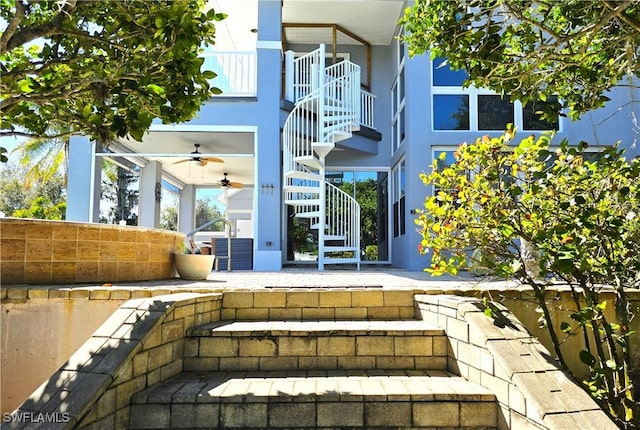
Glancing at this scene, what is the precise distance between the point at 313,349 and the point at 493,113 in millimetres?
6277

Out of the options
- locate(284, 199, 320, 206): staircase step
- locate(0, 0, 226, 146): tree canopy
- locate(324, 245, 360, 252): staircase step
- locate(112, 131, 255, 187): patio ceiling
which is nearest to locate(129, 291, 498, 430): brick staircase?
locate(0, 0, 226, 146): tree canopy

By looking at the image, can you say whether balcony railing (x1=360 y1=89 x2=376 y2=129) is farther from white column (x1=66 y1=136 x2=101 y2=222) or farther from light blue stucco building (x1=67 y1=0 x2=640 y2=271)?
white column (x1=66 y1=136 x2=101 y2=222)

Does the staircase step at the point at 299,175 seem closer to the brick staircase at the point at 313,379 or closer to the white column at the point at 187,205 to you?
the brick staircase at the point at 313,379

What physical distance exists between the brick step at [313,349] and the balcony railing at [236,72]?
568 centimetres

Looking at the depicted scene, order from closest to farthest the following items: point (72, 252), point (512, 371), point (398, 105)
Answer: point (512, 371), point (72, 252), point (398, 105)

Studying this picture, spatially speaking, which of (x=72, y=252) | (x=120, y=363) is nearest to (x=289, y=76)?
(x=72, y=252)

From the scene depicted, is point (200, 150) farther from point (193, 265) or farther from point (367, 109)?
point (193, 265)

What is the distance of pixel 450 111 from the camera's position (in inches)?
282

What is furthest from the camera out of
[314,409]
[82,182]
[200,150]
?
[200,150]

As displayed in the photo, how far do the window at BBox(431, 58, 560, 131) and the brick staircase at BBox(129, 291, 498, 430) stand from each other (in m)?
5.31

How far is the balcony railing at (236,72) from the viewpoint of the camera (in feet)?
23.7

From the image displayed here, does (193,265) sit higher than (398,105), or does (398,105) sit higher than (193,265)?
(398,105)

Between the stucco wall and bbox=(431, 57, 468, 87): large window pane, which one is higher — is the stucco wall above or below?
below

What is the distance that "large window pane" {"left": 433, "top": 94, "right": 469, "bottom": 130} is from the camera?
7113 millimetres
